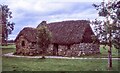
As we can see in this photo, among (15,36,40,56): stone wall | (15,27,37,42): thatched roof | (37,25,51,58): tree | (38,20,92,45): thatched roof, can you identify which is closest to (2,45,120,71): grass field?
(37,25,51,58): tree

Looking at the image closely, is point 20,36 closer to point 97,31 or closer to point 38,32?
point 38,32

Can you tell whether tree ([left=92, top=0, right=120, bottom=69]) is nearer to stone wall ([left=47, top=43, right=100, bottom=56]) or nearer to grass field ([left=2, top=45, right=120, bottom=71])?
grass field ([left=2, top=45, right=120, bottom=71])

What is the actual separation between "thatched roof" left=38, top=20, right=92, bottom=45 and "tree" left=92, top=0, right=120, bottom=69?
594 inches

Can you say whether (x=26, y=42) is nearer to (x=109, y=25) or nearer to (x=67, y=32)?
(x=67, y=32)

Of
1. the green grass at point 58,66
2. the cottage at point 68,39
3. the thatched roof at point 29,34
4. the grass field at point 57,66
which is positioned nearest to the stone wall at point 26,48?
the cottage at point 68,39

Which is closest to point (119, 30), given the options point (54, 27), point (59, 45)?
point (59, 45)

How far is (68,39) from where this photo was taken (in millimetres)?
40188

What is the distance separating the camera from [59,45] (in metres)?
41.2

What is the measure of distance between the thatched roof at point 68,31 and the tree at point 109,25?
15085mm

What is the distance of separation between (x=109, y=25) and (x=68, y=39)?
17.7 m

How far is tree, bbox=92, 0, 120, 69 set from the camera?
2253 centimetres

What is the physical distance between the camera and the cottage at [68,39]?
38906 mm

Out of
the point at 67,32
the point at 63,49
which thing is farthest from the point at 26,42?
the point at 67,32

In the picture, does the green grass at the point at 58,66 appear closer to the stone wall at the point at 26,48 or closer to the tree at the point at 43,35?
→ the tree at the point at 43,35
